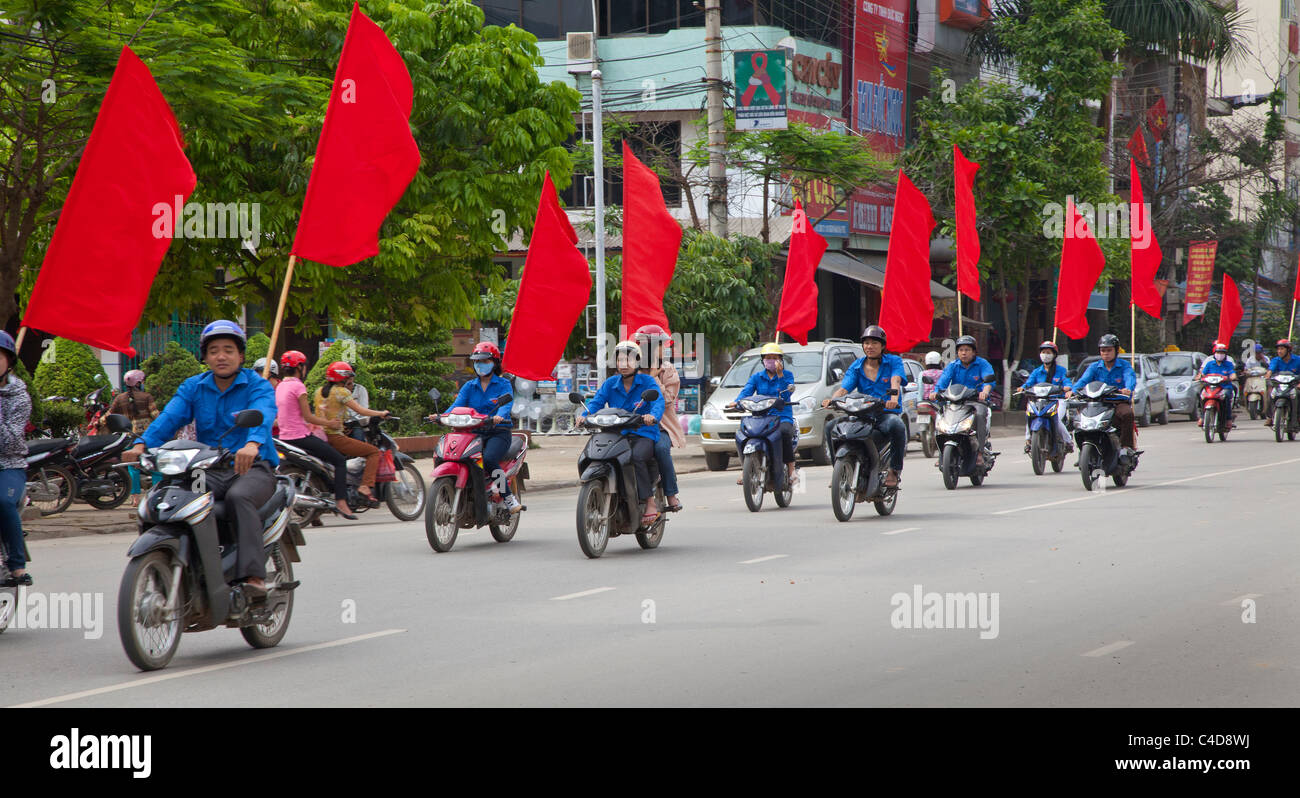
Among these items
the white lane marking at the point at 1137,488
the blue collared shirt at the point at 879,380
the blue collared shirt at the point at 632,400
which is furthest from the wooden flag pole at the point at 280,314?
the white lane marking at the point at 1137,488

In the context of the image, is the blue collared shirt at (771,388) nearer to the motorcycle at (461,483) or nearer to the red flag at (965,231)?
the motorcycle at (461,483)

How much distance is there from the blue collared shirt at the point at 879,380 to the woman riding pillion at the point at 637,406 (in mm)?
3034

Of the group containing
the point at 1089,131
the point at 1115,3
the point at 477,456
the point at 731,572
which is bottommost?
the point at 731,572

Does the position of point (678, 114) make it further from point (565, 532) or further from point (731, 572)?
point (731, 572)

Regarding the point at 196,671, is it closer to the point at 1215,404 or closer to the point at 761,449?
the point at 761,449

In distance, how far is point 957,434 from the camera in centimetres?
1728

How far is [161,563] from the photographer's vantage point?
661cm

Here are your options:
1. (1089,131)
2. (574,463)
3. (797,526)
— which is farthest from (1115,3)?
(797,526)

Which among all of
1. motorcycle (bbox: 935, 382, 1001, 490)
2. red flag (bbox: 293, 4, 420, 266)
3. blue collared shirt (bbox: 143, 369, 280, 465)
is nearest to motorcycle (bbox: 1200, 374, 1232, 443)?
motorcycle (bbox: 935, 382, 1001, 490)

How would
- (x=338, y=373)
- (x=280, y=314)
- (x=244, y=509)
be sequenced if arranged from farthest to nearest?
(x=338, y=373)
(x=280, y=314)
(x=244, y=509)

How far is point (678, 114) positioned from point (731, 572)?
26.8m

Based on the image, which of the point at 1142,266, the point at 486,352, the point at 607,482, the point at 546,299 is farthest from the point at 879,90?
the point at 607,482

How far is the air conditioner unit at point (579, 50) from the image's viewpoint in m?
35.0

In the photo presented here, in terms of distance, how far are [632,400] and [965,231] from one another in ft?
41.2
